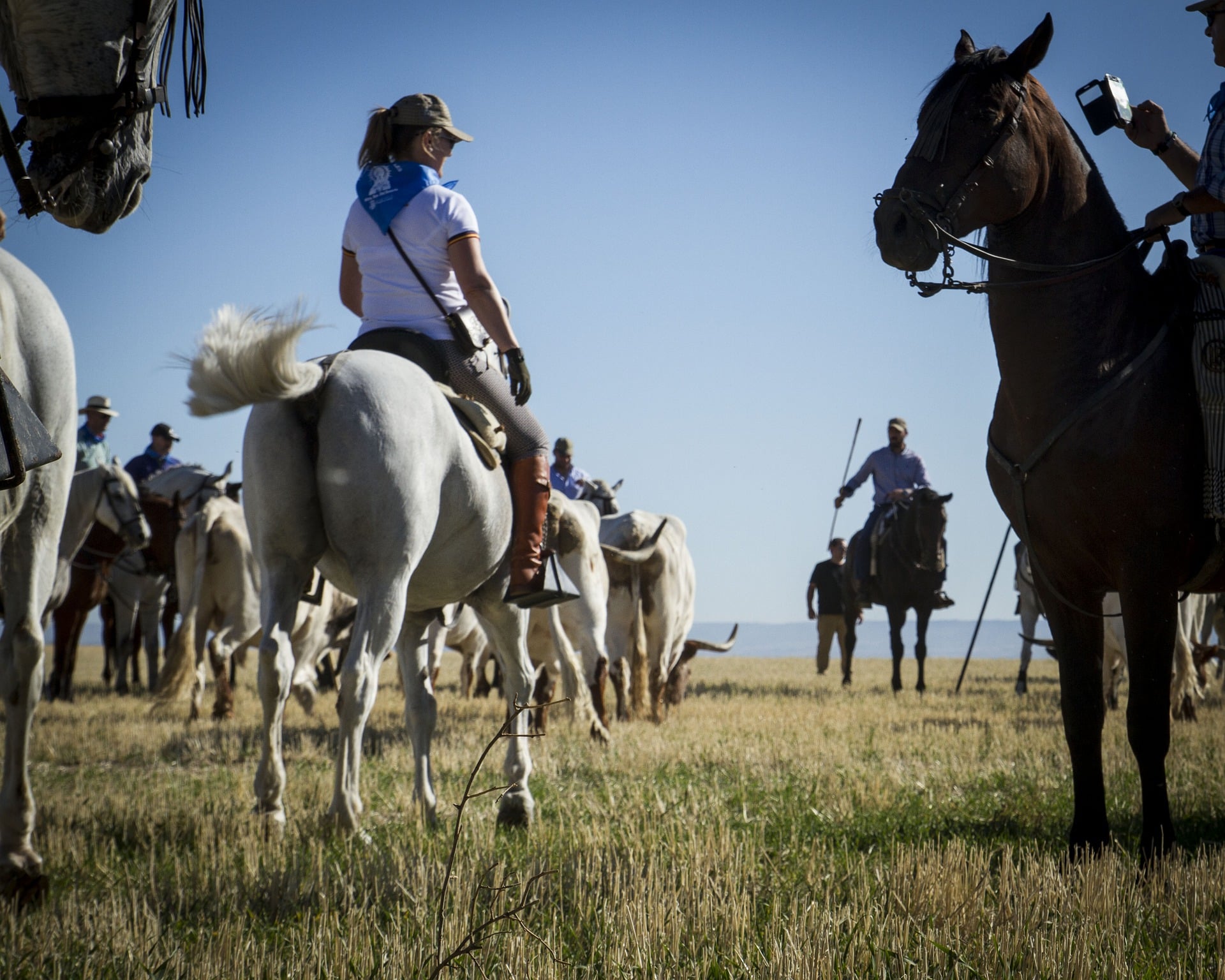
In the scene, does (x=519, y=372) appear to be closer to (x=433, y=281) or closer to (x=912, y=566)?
(x=433, y=281)

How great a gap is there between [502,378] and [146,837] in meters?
2.73

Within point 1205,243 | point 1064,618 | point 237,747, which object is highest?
point 1205,243

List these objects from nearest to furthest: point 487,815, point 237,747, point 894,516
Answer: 1. point 487,815
2. point 237,747
3. point 894,516

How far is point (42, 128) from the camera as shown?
1980 millimetres

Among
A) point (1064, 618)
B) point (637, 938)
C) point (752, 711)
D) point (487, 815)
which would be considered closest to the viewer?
point (637, 938)

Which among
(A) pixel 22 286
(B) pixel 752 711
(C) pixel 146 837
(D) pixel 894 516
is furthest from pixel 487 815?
(D) pixel 894 516

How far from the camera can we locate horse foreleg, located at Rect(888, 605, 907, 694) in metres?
16.0

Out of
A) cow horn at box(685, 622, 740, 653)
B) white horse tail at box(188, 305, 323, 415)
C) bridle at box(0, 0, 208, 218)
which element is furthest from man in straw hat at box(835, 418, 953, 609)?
bridle at box(0, 0, 208, 218)

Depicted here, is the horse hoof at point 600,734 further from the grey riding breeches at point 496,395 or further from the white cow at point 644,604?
the grey riding breeches at point 496,395

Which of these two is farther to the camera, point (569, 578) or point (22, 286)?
point (569, 578)

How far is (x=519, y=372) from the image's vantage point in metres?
5.11

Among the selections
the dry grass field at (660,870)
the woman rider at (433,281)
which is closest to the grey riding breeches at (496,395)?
the woman rider at (433,281)

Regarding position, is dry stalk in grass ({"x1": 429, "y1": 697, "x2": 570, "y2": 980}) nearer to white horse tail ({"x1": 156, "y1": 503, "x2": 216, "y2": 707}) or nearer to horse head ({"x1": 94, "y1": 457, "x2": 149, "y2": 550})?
white horse tail ({"x1": 156, "y1": 503, "x2": 216, "y2": 707})

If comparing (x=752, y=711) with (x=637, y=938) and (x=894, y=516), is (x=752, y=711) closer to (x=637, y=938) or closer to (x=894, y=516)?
(x=894, y=516)
